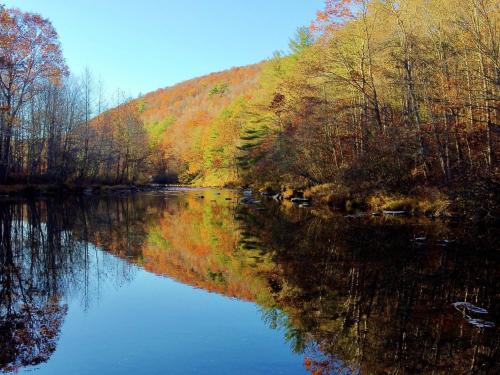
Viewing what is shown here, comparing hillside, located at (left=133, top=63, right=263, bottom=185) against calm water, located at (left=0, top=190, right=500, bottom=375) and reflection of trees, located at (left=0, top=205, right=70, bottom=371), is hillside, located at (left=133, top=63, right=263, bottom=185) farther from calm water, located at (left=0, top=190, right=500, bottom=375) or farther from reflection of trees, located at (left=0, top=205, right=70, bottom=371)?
calm water, located at (left=0, top=190, right=500, bottom=375)

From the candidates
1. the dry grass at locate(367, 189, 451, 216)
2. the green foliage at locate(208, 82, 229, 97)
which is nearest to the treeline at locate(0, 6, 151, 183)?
the dry grass at locate(367, 189, 451, 216)

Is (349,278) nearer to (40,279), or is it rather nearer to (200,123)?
(40,279)

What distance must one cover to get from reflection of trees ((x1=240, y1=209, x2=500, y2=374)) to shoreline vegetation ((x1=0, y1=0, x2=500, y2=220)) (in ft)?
16.1

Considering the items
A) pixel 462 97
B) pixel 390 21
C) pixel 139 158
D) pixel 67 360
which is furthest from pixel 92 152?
pixel 67 360

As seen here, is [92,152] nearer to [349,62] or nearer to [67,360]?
[349,62]

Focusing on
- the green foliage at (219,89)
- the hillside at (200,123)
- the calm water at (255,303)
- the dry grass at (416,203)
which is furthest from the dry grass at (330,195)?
the green foliage at (219,89)

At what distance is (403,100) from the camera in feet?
85.0

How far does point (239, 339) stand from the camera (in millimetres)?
6191

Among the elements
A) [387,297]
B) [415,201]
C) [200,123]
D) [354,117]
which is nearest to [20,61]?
[354,117]

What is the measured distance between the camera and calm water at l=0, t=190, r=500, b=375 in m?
5.38

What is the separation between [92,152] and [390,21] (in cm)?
3384

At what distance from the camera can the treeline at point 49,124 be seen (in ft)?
101

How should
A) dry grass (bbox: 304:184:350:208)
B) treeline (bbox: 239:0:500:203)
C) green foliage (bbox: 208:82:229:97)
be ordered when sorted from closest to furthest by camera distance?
treeline (bbox: 239:0:500:203)
dry grass (bbox: 304:184:350:208)
green foliage (bbox: 208:82:229:97)

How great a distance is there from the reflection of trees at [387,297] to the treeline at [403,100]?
16.4ft
